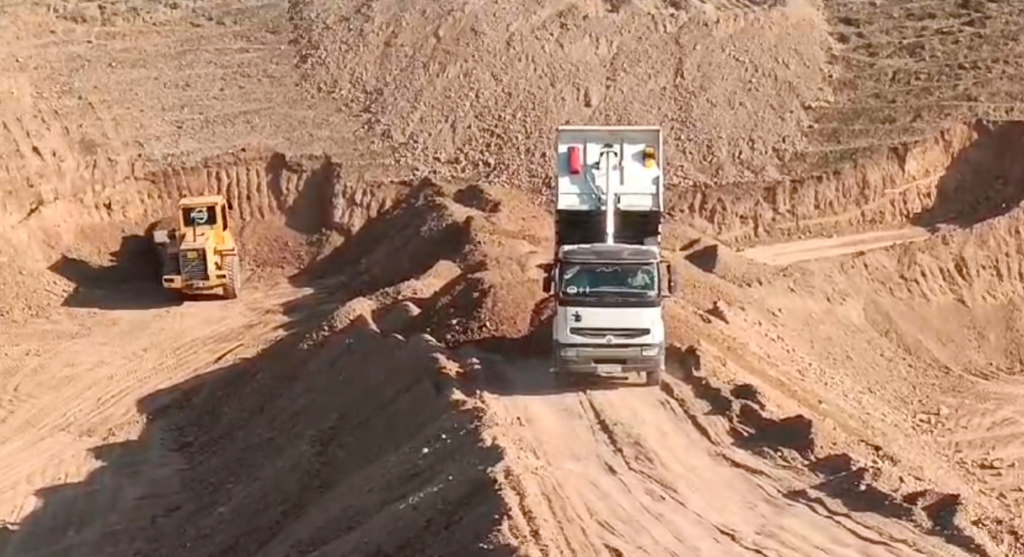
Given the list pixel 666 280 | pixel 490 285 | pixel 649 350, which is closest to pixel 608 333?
pixel 649 350

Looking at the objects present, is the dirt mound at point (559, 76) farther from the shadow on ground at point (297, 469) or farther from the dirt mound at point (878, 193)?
the shadow on ground at point (297, 469)

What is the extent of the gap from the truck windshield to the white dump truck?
1 centimetres

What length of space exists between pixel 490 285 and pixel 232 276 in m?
7.33

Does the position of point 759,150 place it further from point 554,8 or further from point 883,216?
point 554,8

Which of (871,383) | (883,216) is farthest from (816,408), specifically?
(883,216)

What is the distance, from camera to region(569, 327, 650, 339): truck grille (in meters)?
24.0

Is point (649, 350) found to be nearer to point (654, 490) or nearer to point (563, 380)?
point (563, 380)

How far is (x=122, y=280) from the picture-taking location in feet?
114

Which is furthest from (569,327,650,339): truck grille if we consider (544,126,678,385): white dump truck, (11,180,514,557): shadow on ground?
(11,180,514,557): shadow on ground

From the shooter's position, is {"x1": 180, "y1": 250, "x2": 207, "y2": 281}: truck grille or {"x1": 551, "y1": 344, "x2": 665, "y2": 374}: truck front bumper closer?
{"x1": 551, "y1": 344, "x2": 665, "y2": 374}: truck front bumper

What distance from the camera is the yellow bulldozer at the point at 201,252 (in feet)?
107

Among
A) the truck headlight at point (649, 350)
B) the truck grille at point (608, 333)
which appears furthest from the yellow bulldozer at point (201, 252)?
the truck headlight at point (649, 350)

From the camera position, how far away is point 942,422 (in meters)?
27.9

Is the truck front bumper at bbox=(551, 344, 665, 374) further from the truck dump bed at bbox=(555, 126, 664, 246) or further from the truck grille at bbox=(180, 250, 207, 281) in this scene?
the truck grille at bbox=(180, 250, 207, 281)
